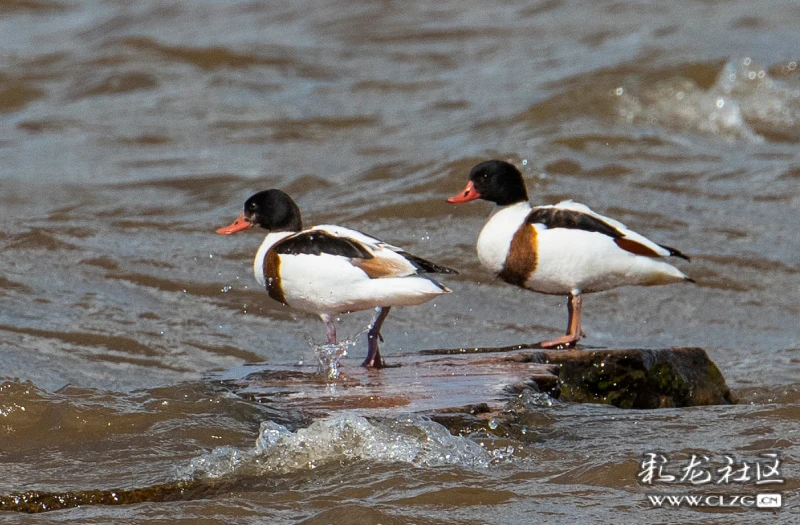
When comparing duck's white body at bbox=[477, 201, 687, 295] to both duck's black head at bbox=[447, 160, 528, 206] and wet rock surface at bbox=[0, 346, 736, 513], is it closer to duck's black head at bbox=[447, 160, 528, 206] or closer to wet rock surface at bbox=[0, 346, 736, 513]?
duck's black head at bbox=[447, 160, 528, 206]

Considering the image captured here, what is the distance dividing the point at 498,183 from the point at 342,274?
1.61 m

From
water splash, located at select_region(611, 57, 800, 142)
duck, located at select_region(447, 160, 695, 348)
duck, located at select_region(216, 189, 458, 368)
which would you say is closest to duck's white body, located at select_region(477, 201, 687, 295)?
duck, located at select_region(447, 160, 695, 348)

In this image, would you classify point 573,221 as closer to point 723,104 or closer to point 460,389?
point 460,389

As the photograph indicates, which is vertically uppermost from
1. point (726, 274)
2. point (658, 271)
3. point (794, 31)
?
point (794, 31)

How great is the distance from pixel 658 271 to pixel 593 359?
0.89m

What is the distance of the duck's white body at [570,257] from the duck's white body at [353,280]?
897mm

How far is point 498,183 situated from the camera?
24.8 feet

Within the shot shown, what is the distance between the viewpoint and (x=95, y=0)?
2339 cm

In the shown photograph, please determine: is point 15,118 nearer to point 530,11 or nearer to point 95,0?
point 95,0

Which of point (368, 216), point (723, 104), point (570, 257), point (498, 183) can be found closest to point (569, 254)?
point (570, 257)

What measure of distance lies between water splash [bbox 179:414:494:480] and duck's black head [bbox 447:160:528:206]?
2261 mm

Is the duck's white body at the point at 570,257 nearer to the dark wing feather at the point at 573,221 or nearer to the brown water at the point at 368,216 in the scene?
the dark wing feather at the point at 573,221

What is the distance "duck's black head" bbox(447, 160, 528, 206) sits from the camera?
7.55 meters

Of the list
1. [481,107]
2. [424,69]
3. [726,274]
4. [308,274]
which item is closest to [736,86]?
[481,107]
